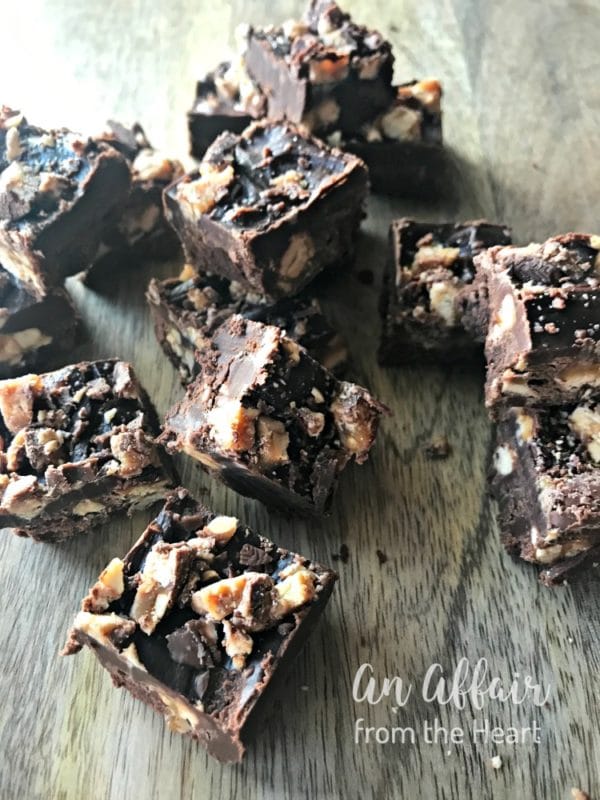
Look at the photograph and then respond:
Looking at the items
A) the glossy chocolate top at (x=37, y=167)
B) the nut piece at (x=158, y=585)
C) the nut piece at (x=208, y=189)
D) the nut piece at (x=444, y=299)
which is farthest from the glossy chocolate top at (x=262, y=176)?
the nut piece at (x=158, y=585)

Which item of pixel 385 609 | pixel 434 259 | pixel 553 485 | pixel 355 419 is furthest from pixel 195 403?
pixel 553 485

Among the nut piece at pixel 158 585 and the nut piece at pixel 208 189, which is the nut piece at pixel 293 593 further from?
the nut piece at pixel 208 189

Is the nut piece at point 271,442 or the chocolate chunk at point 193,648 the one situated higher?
the nut piece at point 271,442

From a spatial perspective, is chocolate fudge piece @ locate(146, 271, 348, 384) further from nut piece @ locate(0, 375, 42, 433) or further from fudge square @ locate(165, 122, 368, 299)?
nut piece @ locate(0, 375, 42, 433)

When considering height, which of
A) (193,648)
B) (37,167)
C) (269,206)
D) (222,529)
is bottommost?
(193,648)

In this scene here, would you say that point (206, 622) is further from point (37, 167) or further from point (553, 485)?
point (37, 167)
